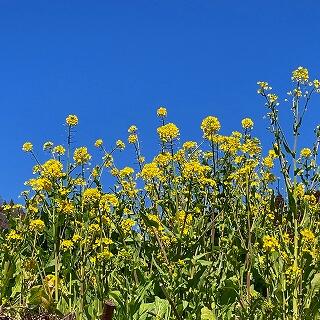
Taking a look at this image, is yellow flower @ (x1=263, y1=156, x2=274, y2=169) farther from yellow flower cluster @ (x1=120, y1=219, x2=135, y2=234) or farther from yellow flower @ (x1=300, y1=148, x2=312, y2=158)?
yellow flower cluster @ (x1=120, y1=219, x2=135, y2=234)

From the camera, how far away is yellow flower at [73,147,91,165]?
5723mm

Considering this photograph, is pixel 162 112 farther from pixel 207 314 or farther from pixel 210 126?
pixel 207 314

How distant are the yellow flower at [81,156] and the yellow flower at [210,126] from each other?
1.13 meters

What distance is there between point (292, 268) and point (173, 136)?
197 centimetres

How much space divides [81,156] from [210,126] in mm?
1252

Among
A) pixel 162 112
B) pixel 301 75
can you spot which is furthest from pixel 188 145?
pixel 301 75

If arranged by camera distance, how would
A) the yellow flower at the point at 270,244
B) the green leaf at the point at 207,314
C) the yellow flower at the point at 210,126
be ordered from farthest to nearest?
the yellow flower at the point at 210,126 → the green leaf at the point at 207,314 → the yellow flower at the point at 270,244

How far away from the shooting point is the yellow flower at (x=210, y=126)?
5.15 meters

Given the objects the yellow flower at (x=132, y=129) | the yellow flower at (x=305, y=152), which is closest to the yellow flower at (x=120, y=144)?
the yellow flower at (x=132, y=129)

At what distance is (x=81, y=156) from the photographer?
5738mm

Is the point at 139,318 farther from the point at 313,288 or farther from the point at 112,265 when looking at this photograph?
the point at 313,288

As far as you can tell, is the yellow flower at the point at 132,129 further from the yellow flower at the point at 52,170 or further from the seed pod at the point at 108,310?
the seed pod at the point at 108,310

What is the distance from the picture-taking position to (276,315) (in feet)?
11.6

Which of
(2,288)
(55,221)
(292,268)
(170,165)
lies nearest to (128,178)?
(170,165)
